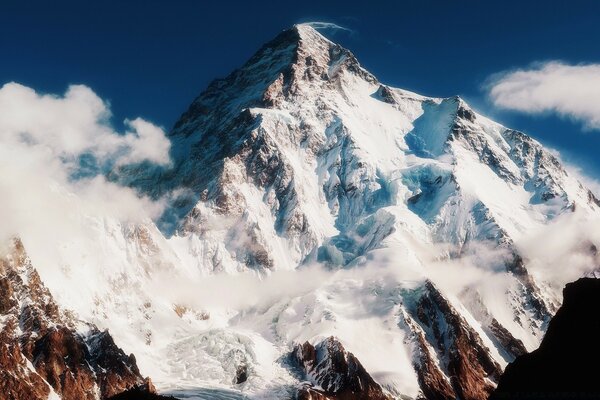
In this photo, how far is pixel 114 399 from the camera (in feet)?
213

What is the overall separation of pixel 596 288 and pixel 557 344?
6.65 m

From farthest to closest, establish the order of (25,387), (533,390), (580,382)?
(25,387)
(533,390)
(580,382)

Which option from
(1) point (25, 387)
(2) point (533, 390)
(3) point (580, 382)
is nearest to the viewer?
(3) point (580, 382)

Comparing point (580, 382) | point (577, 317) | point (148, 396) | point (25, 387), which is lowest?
point (580, 382)

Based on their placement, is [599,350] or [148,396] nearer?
[599,350]

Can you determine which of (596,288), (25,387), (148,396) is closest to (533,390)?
(596,288)

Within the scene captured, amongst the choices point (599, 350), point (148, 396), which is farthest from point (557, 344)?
point (148, 396)

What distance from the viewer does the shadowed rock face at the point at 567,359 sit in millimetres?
59688

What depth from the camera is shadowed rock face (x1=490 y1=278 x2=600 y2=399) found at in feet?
196

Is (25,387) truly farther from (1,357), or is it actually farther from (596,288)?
(596,288)

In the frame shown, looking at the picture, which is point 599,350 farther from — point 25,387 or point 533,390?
point 25,387

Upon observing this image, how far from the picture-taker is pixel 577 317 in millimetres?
66938

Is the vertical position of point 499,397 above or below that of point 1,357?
below

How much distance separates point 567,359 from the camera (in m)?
63.6
